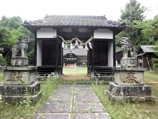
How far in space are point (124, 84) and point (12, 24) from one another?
31799mm

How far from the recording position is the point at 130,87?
12.3ft

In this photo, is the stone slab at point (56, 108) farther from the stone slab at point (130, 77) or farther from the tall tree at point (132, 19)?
the tall tree at point (132, 19)

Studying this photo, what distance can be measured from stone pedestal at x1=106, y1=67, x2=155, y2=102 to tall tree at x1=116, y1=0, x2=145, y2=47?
2089 centimetres

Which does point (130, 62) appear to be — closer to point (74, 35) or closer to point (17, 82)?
point (17, 82)

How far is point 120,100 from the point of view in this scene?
11.7 ft

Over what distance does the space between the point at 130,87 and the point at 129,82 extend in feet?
0.61

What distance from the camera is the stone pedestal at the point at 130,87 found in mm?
3651

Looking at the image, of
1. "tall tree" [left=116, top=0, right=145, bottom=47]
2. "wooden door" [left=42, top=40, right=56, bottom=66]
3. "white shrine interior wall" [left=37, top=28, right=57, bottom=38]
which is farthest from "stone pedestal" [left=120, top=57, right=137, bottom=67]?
"tall tree" [left=116, top=0, right=145, bottom=47]

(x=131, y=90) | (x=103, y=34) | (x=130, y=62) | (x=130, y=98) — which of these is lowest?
(x=130, y=98)

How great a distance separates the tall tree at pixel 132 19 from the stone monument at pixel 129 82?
67.8 feet

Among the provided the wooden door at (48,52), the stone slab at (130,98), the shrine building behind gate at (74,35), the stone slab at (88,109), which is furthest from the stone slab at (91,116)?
the wooden door at (48,52)

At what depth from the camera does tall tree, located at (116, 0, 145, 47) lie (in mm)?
22277

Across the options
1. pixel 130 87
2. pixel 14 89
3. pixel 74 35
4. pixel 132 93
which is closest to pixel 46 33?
pixel 74 35

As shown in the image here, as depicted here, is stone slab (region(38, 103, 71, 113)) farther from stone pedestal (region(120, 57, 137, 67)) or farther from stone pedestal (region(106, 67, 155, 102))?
stone pedestal (region(120, 57, 137, 67))
